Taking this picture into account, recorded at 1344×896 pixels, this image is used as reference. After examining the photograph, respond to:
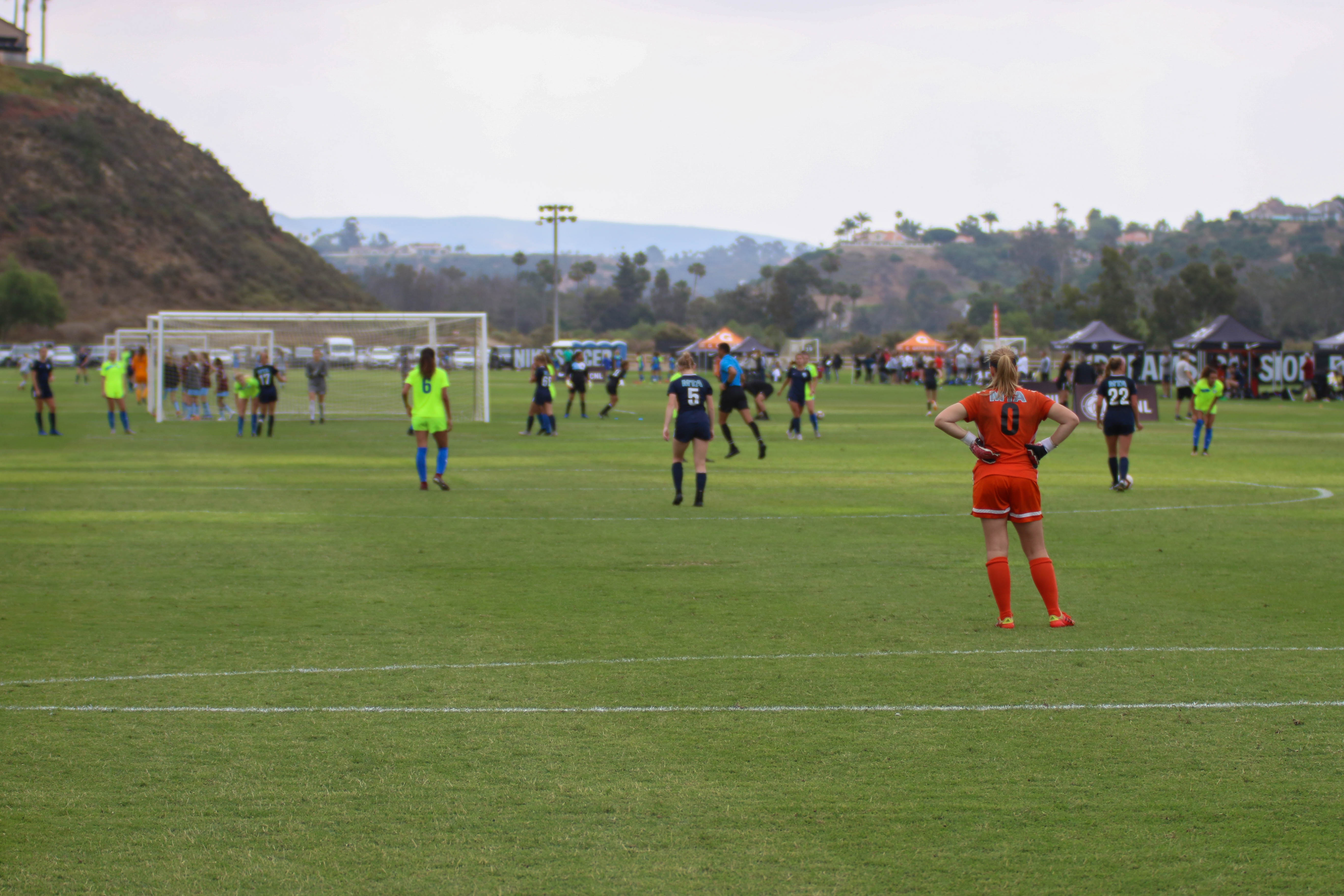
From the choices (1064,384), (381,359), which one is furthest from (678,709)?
(381,359)

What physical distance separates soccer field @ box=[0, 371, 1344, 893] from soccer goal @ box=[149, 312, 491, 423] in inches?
698

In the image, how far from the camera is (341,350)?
162 ft

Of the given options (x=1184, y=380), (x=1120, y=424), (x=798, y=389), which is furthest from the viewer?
(x=1184, y=380)

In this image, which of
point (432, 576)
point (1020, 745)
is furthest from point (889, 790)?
point (432, 576)

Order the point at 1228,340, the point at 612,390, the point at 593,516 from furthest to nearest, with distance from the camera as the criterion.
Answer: the point at 1228,340 < the point at 612,390 < the point at 593,516

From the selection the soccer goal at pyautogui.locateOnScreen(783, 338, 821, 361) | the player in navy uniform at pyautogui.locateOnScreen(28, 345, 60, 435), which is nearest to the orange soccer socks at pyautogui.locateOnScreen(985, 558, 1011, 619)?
the player in navy uniform at pyautogui.locateOnScreen(28, 345, 60, 435)

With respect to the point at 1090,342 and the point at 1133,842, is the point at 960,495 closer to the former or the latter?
the point at 1133,842

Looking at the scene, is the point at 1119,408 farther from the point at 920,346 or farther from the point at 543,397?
the point at 920,346

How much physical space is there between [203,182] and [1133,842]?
13129cm

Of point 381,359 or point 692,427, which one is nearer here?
point 692,427

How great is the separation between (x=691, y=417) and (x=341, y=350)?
3650 cm

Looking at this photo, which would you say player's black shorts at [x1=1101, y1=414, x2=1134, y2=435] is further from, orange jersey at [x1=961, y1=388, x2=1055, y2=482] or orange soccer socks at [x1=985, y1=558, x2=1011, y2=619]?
orange jersey at [x1=961, y1=388, x2=1055, y2=482]

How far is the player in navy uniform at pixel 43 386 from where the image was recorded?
2641 cm

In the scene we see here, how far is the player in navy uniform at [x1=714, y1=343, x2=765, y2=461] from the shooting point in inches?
872
